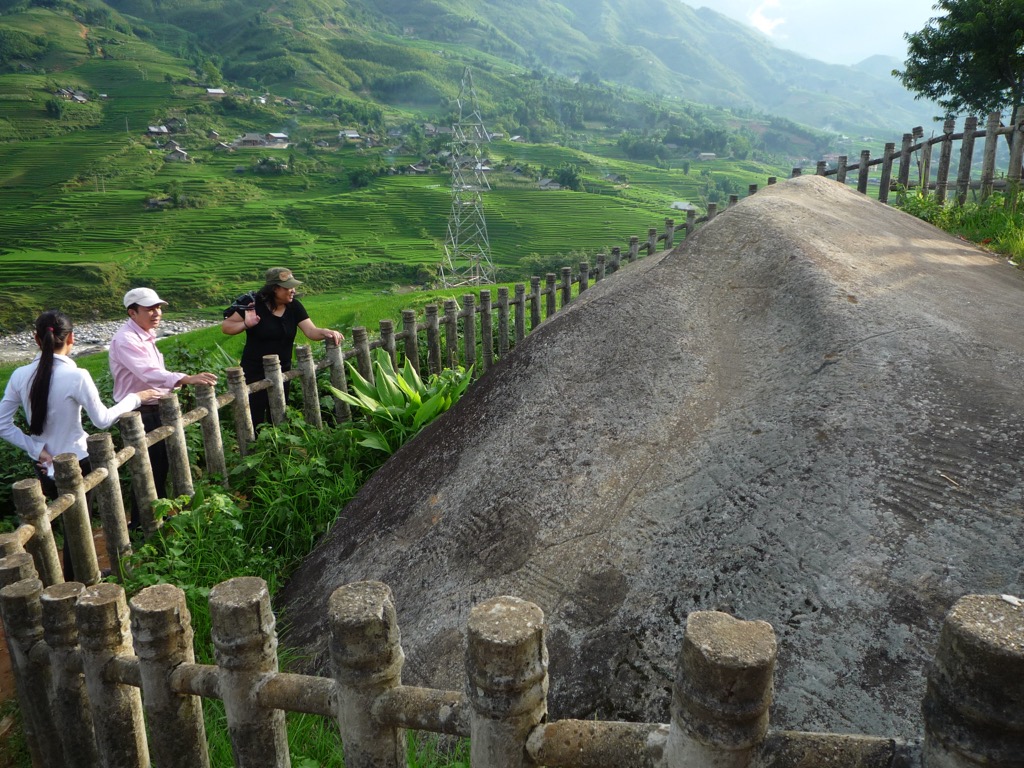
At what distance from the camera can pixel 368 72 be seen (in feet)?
413

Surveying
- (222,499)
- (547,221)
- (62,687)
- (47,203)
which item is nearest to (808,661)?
(62,687)

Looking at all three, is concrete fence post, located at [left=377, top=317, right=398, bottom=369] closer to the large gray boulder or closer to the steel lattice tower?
the large gray boulder

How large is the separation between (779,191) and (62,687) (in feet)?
18.9

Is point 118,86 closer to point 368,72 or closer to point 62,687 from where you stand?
point 368,72

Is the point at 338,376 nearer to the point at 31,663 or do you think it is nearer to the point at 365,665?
the point at 31,663

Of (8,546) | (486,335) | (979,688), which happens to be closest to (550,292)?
(486,335)

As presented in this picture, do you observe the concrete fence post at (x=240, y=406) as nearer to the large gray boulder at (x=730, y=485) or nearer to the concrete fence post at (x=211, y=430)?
the concrete fence post at (x=211, y=430)

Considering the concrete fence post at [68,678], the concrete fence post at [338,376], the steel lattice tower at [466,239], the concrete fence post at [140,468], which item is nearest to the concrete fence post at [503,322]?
the concrete fence post at [338,376]

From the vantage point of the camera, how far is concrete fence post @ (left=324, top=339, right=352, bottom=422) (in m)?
6.53

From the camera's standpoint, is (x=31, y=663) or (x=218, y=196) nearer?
(x=31, y=663)

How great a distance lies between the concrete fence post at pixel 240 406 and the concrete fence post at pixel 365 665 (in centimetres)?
395

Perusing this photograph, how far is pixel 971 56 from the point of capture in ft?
70.7

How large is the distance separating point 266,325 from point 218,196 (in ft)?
222

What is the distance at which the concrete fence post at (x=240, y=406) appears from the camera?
552 cm
